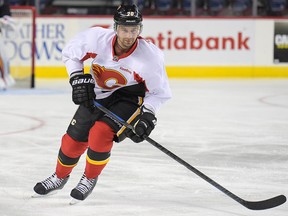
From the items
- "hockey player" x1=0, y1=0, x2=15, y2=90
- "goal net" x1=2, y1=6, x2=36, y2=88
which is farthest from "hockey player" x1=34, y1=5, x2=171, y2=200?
"goal net" x1=2, y1=6, x2=36, y2=88

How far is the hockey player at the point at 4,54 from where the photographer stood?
890 cm

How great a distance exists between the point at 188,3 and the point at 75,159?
28.8 ft

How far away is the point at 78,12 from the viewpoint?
11.8 meters

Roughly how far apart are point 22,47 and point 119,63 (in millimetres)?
6358

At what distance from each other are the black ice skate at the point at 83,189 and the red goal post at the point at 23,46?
599 cm

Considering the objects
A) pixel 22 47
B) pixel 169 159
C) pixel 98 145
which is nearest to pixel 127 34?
pixel 98 145

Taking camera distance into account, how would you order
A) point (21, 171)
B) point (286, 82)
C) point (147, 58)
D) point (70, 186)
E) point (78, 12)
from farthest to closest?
point (78, 12) → point (286, 82) → point (21, 171) → point (70, 186) → point (147, 58)

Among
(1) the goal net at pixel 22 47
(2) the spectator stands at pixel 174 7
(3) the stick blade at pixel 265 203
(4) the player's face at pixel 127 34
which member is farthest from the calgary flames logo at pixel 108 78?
(2) the spectator stands at pixel 174 7

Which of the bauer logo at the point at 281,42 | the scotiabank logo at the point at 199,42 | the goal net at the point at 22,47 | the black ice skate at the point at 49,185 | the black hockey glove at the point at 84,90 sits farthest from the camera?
the bauer logo at the point at 281,42

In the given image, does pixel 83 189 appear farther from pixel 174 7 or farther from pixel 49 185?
pixel 174 7

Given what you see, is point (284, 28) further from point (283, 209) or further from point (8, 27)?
point (283, 209)

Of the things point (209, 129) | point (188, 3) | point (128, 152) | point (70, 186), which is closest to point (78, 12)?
point (188, 3)

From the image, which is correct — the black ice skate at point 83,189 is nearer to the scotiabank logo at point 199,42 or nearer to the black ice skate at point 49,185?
the black ice skate at point 49,185

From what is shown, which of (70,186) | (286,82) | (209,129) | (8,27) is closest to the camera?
(70,186)
